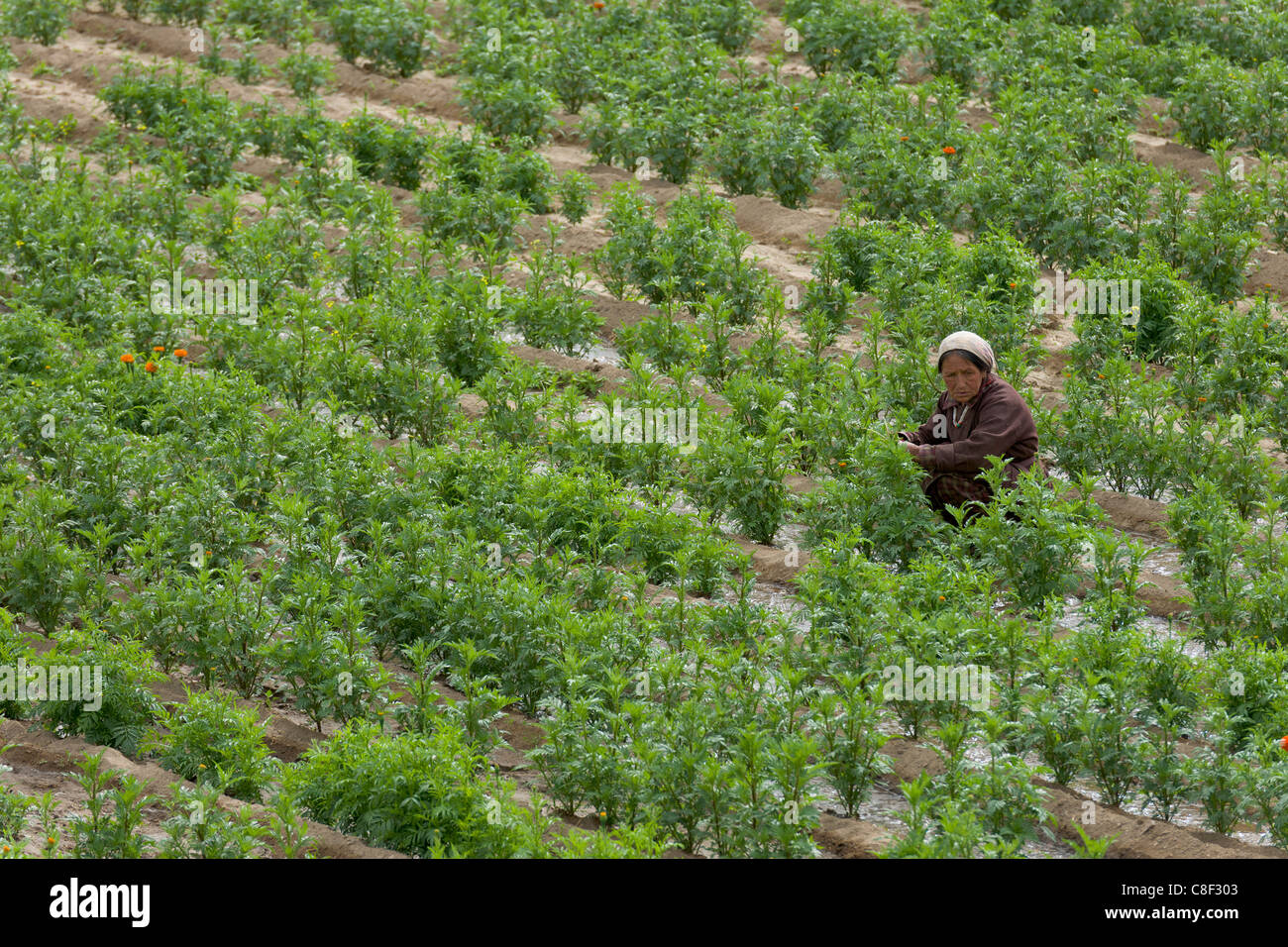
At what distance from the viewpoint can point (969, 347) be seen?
350 inches

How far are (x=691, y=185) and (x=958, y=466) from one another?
632 cm

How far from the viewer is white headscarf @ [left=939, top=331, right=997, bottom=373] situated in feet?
29.2

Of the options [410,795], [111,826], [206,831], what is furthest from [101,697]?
[410,795]

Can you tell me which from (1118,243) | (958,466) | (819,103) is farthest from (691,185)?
(958,466)

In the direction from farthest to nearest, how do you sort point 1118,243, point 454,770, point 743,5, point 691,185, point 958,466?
point 743,5
point 691,185
point 1118,243
point 958,466
point 454,770

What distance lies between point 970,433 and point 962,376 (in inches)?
12.6

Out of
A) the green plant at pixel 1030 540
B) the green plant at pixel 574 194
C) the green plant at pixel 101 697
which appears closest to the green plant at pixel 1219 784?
the green plant at pixel 1030 540

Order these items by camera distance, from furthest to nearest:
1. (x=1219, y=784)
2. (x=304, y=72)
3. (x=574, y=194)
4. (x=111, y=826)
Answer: (x=304, y=72)
(x=574, y=194)
(x=1219, y=784)
(x=111, y=826)

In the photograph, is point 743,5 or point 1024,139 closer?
point 1024,139

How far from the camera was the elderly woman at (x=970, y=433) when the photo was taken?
875 cm

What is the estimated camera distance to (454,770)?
20.3 feet

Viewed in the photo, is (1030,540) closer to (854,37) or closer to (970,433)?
(970,433)

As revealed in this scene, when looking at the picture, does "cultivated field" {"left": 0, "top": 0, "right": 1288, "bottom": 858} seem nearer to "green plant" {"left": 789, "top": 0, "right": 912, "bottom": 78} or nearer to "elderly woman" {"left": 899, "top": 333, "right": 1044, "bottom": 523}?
"green plant" {"left": 789, "top": 0, "right": 912, "bottom": 78}
